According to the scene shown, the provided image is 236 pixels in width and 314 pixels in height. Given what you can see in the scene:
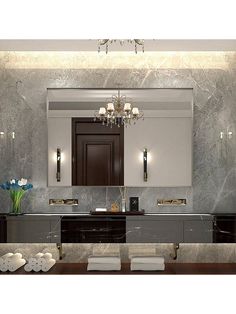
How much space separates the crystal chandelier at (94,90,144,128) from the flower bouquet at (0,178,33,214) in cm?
94

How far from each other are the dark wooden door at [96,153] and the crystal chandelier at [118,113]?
6 centimetres

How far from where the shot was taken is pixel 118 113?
192 inches

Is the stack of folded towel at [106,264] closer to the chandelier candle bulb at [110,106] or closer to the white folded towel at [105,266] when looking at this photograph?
the white folded towel at [105,266]

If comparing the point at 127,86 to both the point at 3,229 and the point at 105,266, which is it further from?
the point at 105,266

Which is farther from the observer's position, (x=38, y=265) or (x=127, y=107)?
(x=127, y=107)

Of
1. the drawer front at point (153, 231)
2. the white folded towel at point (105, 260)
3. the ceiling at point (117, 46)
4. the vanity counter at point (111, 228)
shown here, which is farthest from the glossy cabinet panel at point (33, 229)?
the ceiling at point (117, 46)

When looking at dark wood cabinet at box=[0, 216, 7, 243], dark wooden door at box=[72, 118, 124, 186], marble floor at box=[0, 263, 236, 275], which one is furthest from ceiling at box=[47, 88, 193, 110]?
marble floor at box=[0, 263, 236, 275]

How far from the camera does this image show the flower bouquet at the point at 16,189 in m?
4.81

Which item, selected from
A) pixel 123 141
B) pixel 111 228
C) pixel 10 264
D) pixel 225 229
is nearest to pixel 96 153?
pixel 123 141

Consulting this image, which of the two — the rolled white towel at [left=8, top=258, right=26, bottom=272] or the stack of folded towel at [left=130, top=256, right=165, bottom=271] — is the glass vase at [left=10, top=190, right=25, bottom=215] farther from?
the stack of folded towel at [left=130, top=256, right=165, bottom=271]

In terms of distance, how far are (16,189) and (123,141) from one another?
114 centimetres

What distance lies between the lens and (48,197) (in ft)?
16.4

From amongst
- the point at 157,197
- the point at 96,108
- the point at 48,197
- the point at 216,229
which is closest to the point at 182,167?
the point at 157,197
